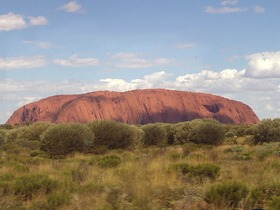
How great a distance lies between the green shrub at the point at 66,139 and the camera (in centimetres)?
2847

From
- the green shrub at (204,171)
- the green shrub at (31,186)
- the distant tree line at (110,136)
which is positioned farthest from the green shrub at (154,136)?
the green shrub at (31,186)

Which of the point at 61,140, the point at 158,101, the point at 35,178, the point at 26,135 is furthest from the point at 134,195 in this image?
the point at 158,101

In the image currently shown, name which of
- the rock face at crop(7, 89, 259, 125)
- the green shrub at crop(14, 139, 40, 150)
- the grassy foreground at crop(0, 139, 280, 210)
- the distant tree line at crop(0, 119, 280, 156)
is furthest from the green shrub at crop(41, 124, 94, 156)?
the rock face at crop(7, 89, 259, 125)

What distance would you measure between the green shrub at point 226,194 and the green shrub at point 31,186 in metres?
3.84

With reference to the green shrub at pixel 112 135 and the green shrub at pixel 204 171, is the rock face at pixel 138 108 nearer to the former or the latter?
the green shrub at pixel 112 135

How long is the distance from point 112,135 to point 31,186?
23.0 metres

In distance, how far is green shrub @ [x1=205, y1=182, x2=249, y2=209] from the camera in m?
8.07

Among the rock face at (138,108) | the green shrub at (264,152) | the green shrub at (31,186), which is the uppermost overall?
the rock face at (138,108)

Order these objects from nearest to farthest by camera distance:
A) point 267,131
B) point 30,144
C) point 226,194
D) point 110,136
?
point 226,194
point 110,136
point 30,144
point 267,131

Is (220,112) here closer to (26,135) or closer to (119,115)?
(119,115)

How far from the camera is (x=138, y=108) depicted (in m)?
152

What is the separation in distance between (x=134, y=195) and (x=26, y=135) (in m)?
35.8


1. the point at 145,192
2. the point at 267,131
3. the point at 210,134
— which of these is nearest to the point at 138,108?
the point at 210,134

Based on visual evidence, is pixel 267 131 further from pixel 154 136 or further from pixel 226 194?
pixel 226 194
